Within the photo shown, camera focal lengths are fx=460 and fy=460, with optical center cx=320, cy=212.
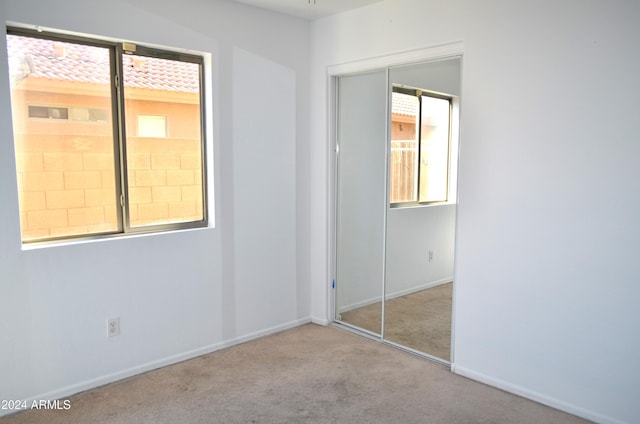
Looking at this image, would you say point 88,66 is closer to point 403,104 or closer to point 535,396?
point 403,104

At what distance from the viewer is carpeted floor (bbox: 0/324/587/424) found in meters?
2.72

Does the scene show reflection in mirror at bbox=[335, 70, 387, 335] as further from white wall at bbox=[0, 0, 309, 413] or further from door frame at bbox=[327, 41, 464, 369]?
white wall at bbox=[0, 0, 309, 413]

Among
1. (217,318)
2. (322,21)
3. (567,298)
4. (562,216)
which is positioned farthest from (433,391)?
(322,21)

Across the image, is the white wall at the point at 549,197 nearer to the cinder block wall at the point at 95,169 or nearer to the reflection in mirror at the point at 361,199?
the reflection in mirror at the point at 361,199

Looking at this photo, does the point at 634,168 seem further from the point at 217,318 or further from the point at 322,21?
the point at 217,318

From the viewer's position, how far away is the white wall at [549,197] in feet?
8.27

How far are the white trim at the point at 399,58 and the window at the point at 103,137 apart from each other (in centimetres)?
122

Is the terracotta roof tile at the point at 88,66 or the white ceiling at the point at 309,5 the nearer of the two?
the terracotta roof tile at the point at 88,66

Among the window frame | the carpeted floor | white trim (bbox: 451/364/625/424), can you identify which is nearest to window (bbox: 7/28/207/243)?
the carpeted floor

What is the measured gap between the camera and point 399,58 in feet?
11.7

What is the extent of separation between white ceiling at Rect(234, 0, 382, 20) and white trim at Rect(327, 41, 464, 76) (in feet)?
1.42

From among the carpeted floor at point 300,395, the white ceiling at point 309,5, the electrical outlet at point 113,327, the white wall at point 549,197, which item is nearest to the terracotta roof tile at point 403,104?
the white wall at point 549,197

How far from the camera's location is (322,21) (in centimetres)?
408

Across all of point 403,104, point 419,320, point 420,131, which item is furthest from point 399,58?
point 419,320
